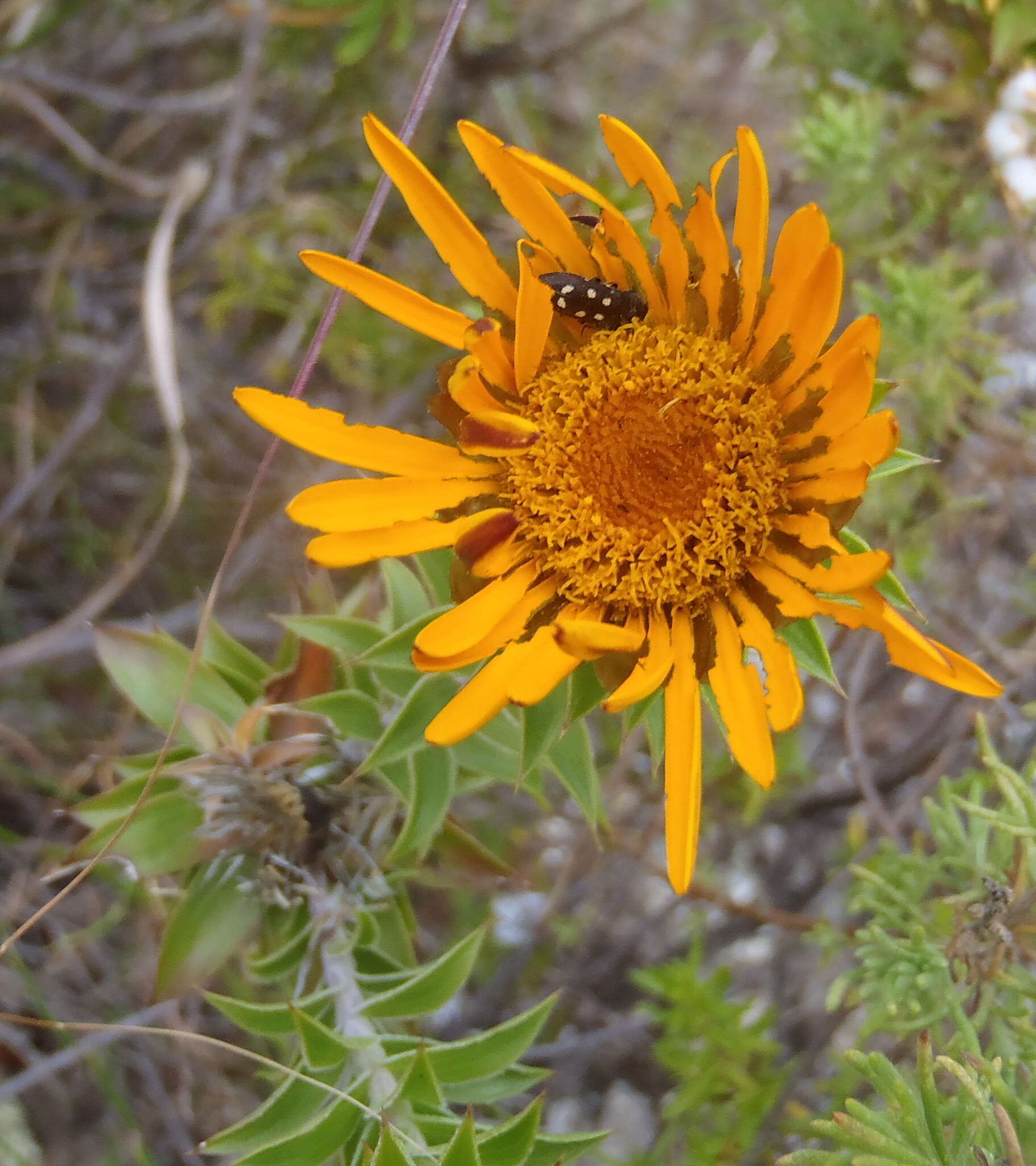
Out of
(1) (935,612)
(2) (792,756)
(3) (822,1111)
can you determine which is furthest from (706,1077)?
(1) (935,612)

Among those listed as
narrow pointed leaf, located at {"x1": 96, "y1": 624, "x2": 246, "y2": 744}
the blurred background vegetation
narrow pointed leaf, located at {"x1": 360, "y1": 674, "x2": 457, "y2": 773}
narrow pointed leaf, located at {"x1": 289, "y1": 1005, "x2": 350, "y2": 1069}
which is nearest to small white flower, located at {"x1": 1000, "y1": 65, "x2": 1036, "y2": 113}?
the blurred background vegetation

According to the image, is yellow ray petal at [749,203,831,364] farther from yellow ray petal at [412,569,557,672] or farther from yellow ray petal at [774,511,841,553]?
yellow ray petal at [412,569,557,672]

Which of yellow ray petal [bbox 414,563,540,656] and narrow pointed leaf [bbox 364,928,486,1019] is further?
narrow pointed leaf [bbox 364,928,486,1019]

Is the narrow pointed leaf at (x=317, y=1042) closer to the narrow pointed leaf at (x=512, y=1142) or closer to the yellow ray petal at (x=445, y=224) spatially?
the narrow pointed leaf at (x=512, y=1142)

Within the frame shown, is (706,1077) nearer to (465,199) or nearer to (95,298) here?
(465,199)

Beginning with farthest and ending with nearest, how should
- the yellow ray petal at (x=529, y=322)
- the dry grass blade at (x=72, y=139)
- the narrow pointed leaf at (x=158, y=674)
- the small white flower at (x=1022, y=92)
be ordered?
the dry grass blade at (x=72, y=139) < the small white flower at (x=1022, y=92) < the narrow pointed leaf at (x=158, y=674) < the yellow ray petal at (x=529, y=322)

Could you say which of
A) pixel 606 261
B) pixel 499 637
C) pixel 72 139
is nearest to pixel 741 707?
pixel 499 637

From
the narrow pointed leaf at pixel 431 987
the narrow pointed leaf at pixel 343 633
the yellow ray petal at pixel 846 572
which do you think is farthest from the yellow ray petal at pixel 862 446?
the narrow pointed leaf at pixel 431 987
